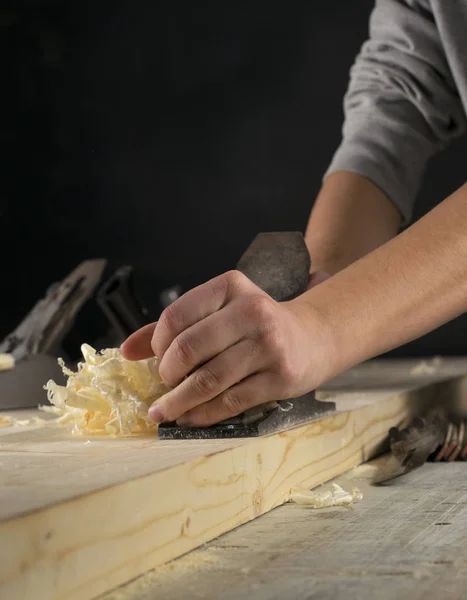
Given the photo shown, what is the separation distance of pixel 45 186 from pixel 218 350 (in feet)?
8.46

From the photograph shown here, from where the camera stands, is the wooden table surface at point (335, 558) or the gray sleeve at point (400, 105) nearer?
the wooden table surface at point (335, 558)

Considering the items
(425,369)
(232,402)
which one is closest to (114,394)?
(232,402)

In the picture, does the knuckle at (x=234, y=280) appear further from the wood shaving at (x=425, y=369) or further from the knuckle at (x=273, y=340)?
the wood shaving at (x=425, y=369)

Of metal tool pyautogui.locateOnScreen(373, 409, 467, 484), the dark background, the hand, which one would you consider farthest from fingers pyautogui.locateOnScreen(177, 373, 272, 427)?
the dark background

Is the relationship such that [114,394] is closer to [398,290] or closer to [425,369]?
[398,290]

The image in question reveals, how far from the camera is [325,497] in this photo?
1.09m

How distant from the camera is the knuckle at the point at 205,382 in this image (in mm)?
1049

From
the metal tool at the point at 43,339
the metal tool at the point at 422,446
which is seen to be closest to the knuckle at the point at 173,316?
the metal tool at the point at 422,446

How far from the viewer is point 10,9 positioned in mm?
3408

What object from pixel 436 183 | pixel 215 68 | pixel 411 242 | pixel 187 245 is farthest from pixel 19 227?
pixel 411 242

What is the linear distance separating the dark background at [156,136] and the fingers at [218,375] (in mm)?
2375

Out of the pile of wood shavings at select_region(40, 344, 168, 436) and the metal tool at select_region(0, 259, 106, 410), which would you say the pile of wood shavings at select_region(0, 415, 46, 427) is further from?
the metal tool at select_region(0, 259, 106, 410)

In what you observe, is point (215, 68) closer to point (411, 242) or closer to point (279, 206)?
point (279, 206)

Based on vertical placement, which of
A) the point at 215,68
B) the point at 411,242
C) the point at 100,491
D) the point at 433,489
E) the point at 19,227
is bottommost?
the point at 433,489
